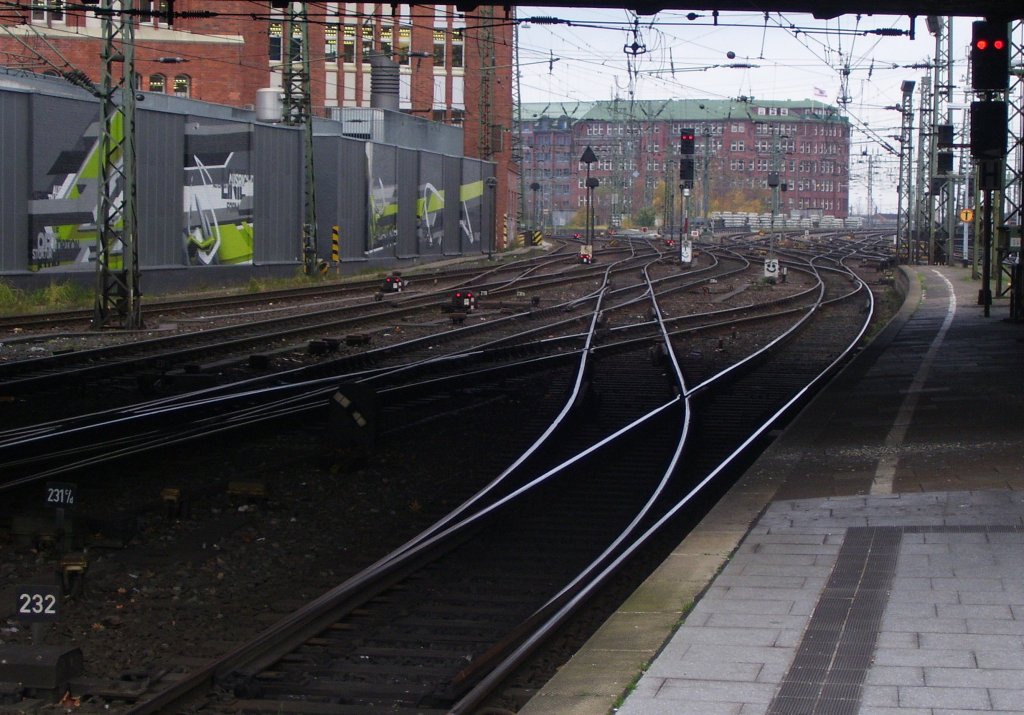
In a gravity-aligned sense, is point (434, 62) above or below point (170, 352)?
above

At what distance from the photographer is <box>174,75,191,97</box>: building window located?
203 feet

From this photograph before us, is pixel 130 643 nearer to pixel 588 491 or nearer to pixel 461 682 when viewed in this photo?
pixel 461 682

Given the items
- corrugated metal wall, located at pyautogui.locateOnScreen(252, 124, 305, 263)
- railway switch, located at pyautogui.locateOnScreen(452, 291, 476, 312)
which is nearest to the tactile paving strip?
railway switch, located at pyautogui.locateOnScreen(452, 291, 476, 312)

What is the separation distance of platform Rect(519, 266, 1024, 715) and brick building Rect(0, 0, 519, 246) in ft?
161

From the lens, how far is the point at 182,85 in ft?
203

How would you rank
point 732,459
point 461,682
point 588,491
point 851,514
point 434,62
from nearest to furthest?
point 461,682 < point 851,514 < point 588,491 < point 732,459 < point 434,62

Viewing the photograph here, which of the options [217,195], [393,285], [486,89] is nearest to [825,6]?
[393,285]

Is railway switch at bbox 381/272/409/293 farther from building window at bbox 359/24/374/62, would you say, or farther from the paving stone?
building window at bbox 359/24/374/62

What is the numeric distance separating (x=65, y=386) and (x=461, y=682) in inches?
402

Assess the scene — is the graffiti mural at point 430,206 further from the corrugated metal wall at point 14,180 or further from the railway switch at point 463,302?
the railway switch at point 463,302

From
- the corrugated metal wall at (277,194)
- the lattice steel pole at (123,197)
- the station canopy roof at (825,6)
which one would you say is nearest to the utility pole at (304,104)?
the corrugated metal wall at (277,194)

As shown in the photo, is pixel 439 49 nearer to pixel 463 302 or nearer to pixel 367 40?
pixel 367 40

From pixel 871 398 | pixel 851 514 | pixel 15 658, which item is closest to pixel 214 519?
pixel 15 658

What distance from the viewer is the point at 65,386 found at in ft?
48.0
